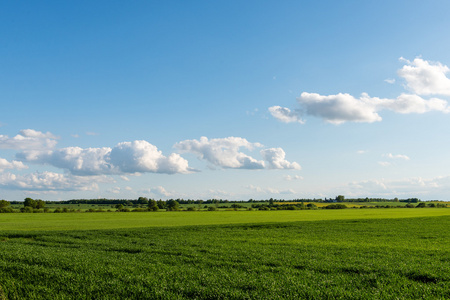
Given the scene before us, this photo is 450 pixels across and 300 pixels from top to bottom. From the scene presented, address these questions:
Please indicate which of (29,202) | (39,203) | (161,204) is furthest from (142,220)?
(39,203)

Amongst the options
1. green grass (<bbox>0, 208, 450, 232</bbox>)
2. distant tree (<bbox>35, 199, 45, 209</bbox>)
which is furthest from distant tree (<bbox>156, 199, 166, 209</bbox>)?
green grass (<bbox>0, 208, 450, 232</bbox>)

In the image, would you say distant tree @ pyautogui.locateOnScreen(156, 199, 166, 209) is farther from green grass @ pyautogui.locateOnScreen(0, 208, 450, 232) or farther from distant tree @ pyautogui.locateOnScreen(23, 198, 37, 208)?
green grass @ pyautogui.locateOnScreen(0, 208, 450, 232)

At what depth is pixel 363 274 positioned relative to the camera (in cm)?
1503

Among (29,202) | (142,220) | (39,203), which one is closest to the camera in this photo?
(142,220)

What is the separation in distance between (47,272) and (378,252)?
68.3 feet

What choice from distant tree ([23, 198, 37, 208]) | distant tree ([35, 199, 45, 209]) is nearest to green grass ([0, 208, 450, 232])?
distant tree ([23, 198, 37, 208])

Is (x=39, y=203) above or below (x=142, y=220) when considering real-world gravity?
above

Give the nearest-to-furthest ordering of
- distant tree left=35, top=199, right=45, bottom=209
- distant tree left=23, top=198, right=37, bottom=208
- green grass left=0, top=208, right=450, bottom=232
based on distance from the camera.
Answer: green grass left=0, top=208, right=450, bottom=232 → distant tree left=23, top=198, right=37, bottom=208 → distant tree left=35, top=199, right=45, bottom=209

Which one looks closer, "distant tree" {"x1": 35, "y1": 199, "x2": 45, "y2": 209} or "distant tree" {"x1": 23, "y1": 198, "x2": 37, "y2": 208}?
"distant tree" {"x1": 23, "y1": 198, "x2": 37, "y2": 208}

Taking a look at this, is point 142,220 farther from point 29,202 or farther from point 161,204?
point 29,202

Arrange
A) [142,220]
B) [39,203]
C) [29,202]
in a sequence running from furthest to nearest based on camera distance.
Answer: [39,203] → [29,202] → [142,220]

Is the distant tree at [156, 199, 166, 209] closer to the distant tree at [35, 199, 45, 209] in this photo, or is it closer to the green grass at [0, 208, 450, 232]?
the distant tree at [35, 199, 45, 209]

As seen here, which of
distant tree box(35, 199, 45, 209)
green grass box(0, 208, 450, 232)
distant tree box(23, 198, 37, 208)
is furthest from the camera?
distant tree box(35, 199, 45, 209)

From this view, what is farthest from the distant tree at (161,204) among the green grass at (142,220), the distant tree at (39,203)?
the green grass at (142,220)
